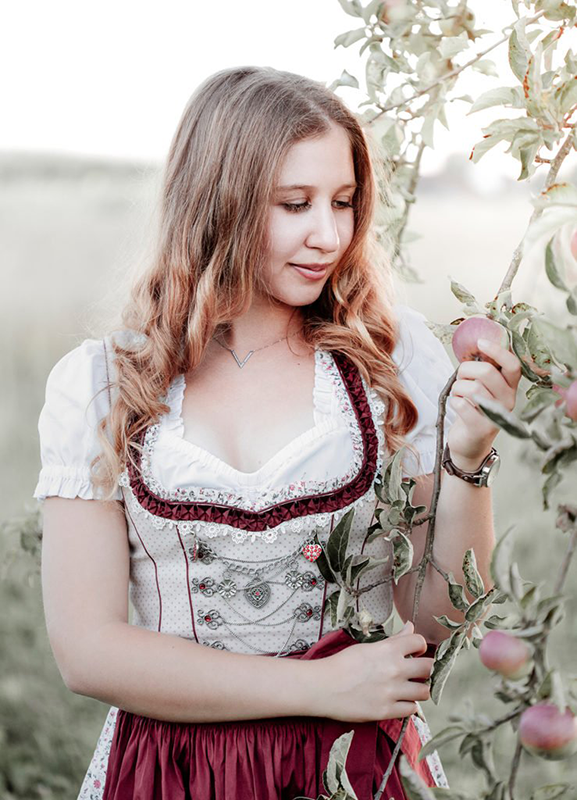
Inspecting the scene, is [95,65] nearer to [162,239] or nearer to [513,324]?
[162,239]

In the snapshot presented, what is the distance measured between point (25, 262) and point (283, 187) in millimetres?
5002

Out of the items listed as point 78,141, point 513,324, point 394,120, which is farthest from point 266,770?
point 78,141

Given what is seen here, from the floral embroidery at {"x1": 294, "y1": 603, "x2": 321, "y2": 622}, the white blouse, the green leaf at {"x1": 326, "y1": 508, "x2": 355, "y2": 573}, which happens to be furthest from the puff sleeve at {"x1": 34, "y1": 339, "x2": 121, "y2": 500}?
the green leaf at {"x1": 326, "y1": 508, "x2": 355, "y2": 573}

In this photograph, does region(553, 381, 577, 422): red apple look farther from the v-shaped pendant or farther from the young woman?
the v-shaped pendant

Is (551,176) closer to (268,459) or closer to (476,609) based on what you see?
(476,609)

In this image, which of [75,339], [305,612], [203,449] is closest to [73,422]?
[203,449]

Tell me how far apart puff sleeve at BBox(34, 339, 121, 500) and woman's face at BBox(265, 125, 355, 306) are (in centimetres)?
28

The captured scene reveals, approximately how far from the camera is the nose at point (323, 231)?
45.2 inches

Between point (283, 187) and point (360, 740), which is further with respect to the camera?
point (283, 187)

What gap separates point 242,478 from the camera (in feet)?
3.81

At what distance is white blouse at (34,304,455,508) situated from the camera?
3.82ft

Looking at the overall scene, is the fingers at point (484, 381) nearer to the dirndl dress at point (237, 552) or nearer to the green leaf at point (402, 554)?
the green leaf at point (402, 554)

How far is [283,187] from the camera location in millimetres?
1177

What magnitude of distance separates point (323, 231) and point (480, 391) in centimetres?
38
